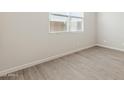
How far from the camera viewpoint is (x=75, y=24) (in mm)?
4715

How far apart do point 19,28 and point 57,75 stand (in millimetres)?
1536

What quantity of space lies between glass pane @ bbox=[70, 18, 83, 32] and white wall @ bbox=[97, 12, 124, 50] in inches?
47.8

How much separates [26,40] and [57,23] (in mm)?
1354

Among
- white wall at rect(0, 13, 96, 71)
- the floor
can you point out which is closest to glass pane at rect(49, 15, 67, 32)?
white wall at rect(0, 13, 96, 71)

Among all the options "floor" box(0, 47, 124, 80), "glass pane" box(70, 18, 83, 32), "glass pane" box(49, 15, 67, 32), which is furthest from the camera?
"glass pane" box(70, 18, 83, 32)

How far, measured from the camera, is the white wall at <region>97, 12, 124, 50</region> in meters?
4.76

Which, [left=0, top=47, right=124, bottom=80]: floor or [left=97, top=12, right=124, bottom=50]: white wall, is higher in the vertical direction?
[left=97, top=12, right=124, bottom=50]: white wall

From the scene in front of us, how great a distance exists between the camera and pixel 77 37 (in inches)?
185

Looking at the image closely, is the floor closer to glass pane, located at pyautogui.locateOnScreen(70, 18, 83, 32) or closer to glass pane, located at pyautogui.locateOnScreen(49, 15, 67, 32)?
glass pane, located at pyautogui.locateOnScreen(49, 15, 67, 32)

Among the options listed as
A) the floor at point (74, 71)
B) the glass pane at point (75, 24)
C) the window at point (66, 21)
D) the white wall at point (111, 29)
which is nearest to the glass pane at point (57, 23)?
the window at point (66, 21)

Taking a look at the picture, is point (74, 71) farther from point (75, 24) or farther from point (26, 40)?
point (75, 24)

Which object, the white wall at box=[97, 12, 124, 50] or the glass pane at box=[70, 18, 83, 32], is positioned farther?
the white wall at box=[97, 12, 124, 50]
